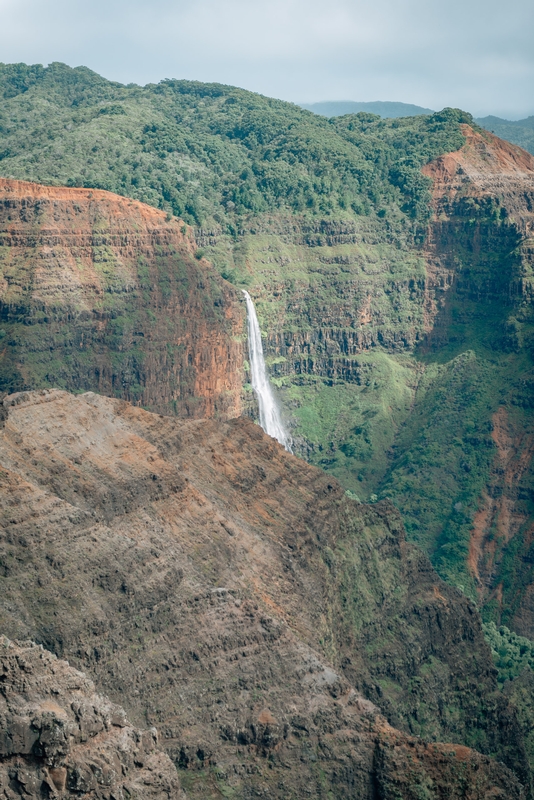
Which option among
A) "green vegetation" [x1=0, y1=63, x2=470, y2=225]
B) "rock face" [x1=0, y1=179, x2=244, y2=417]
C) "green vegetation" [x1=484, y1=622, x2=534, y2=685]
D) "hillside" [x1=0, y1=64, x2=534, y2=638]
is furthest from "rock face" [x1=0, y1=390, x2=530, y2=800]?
"green vegetation" [x1=0, y1=63, x2=470, y2=225]

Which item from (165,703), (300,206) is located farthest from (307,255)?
(165,703)

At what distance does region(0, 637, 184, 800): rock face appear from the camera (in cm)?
4575

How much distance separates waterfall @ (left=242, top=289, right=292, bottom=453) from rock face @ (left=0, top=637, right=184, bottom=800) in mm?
72363

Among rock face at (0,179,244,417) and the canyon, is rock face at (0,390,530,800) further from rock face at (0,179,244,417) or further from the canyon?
rock face at (0,179,244,417)

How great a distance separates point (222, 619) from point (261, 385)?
2439 inches

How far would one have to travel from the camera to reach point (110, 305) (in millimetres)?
107938

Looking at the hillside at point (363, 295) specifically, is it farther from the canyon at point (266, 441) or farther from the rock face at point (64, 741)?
the rock face at point (64, 741)

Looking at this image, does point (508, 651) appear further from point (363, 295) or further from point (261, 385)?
point (363, 295)

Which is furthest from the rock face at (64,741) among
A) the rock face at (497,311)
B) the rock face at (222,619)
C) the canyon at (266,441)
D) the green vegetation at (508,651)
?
the rock face at (497,311)

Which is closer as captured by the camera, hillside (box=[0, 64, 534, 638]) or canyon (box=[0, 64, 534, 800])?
canyon (box=[0, 64, 534, 800])

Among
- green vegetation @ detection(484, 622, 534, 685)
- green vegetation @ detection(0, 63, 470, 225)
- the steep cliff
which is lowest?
green vegetation @ detection(484, 622, 534, 685)

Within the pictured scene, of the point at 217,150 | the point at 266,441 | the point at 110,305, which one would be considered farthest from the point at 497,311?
the point at 266,441

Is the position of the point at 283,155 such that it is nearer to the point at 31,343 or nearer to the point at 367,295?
the point at 367,295

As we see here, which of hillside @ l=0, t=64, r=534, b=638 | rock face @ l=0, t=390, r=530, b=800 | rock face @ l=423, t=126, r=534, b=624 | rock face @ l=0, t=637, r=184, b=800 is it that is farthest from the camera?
hillside @ l=0, t=64, r=534, b=638
